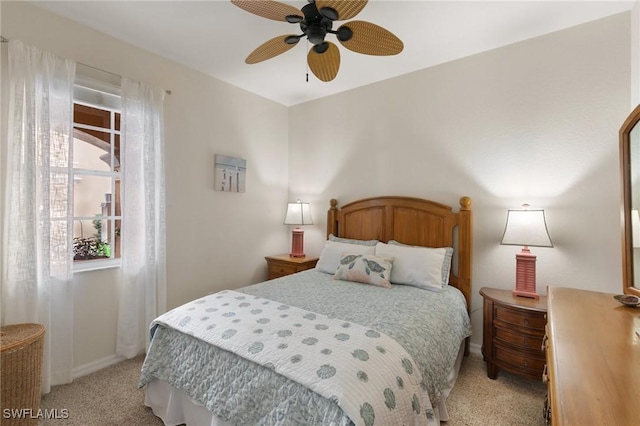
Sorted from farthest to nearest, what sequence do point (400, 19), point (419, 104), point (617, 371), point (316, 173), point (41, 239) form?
1. point (316, 173)
2. point (419, 104)
3. point (400, 19)
4. point (41, 239)
5. point (617, 371)

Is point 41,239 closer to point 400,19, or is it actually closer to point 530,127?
point 400,19

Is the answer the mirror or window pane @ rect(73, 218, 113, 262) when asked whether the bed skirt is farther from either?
window pane @ rect(73, 218, 113, 262)

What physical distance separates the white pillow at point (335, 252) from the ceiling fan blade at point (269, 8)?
199cm

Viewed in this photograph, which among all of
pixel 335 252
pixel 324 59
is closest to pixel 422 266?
pixel 335 252

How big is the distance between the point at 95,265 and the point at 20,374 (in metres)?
0.91

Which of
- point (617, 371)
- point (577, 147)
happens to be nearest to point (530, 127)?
point (577, 147)

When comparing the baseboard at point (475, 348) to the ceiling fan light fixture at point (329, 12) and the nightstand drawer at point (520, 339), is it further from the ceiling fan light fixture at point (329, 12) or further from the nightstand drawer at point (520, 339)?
the ceiling fan light fixture at point (329, 12)

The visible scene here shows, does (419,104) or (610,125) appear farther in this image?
(419,104)

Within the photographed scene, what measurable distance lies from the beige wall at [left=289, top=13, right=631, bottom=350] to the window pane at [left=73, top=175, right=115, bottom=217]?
2398 millimetres

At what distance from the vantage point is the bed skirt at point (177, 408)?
159 cm

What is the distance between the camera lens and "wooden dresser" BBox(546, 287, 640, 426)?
0.64 meters

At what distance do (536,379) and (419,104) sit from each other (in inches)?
99.3

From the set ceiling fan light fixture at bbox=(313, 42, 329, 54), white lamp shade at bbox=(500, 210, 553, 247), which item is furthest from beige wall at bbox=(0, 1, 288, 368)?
white lamp shade at bbox=(500, 210, 553, 247)

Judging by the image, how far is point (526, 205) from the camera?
2404 mm
